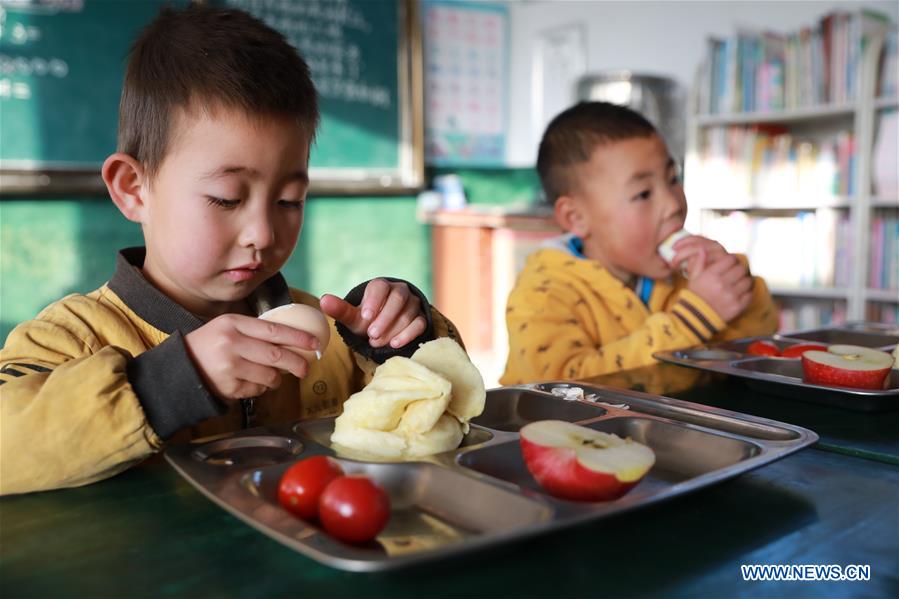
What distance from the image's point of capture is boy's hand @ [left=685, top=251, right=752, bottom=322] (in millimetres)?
1618

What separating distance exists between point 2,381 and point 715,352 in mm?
1069

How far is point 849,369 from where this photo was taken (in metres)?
1.03

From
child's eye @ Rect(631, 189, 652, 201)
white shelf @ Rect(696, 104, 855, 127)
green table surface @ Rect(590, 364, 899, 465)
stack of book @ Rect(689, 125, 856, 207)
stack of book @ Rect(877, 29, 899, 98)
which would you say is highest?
stack of book @ Rect(877, 29, 899, 98)

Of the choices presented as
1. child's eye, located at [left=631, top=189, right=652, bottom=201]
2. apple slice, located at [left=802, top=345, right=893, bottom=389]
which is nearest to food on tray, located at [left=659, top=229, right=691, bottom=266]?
child's eye, located at [left=631, top=189, right=652, bottom=201]

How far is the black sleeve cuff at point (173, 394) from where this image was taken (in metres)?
0.76

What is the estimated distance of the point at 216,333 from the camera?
79 centimetres

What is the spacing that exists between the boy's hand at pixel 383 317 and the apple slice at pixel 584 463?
42cm

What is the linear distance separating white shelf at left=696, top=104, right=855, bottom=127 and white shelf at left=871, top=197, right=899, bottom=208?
0.38 m

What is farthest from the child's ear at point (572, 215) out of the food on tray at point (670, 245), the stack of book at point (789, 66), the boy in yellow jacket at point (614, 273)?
the stack of book at point (789, 66)

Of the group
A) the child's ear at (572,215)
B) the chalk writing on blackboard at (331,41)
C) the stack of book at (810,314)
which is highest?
the chalk writing on blackboard at (331,41)

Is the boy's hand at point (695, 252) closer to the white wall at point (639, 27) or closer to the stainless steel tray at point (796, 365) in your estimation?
the stainless steel tray at point (796, 365)

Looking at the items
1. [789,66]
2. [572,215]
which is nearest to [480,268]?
[789,66]

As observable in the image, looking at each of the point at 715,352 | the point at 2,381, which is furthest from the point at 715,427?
the point at 2,381

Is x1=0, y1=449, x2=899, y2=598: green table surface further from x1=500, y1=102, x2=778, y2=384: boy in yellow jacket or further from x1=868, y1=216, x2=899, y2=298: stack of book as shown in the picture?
x1=868, y1=216, x2=899, y2=298: stack of book
